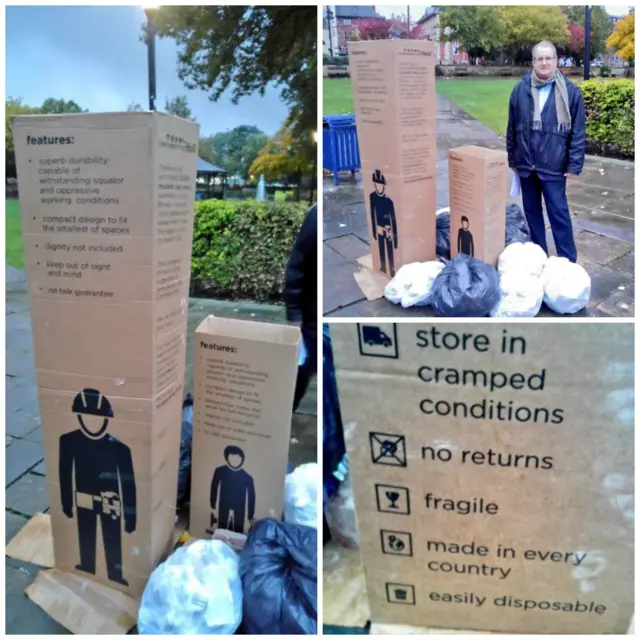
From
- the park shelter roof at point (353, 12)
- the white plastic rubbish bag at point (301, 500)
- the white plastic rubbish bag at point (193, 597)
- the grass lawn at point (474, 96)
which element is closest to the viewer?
the white plastic rubbish bag at point (193, 597)

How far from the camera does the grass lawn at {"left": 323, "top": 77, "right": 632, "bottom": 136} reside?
5441mm

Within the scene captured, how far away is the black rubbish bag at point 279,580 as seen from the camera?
1582 mm

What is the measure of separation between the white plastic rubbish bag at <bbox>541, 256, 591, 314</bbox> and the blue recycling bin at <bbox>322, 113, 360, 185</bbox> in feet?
11.4

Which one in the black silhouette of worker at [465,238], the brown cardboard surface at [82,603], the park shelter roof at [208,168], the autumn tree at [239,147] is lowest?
the brown cardboard surface at [82,603]

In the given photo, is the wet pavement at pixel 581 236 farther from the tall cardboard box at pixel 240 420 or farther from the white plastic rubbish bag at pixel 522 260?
the tall cardboard box at pixel 240 420

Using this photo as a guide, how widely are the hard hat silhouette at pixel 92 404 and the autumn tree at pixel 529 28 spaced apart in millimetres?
4491

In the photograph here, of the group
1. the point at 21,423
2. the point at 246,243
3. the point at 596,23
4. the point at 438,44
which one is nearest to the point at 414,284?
the point at 21,423

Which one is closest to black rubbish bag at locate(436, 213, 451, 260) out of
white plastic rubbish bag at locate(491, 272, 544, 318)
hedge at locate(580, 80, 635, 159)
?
white plastic rubbish bag at locate(491, 272, 544, 318)

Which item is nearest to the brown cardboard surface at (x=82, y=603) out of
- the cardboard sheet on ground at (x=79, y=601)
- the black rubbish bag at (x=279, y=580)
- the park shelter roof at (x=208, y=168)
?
the cardboard sheet on ground at (x=79, y=601)

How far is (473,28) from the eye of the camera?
513cm

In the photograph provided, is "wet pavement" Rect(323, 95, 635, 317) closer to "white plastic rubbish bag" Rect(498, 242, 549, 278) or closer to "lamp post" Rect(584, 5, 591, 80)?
"white plastic rubbish bag" Rect(498, 242, 549, 278)

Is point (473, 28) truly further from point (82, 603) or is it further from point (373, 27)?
point (82, 603)

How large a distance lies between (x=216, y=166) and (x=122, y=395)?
391 cm

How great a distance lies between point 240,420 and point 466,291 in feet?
4.34
